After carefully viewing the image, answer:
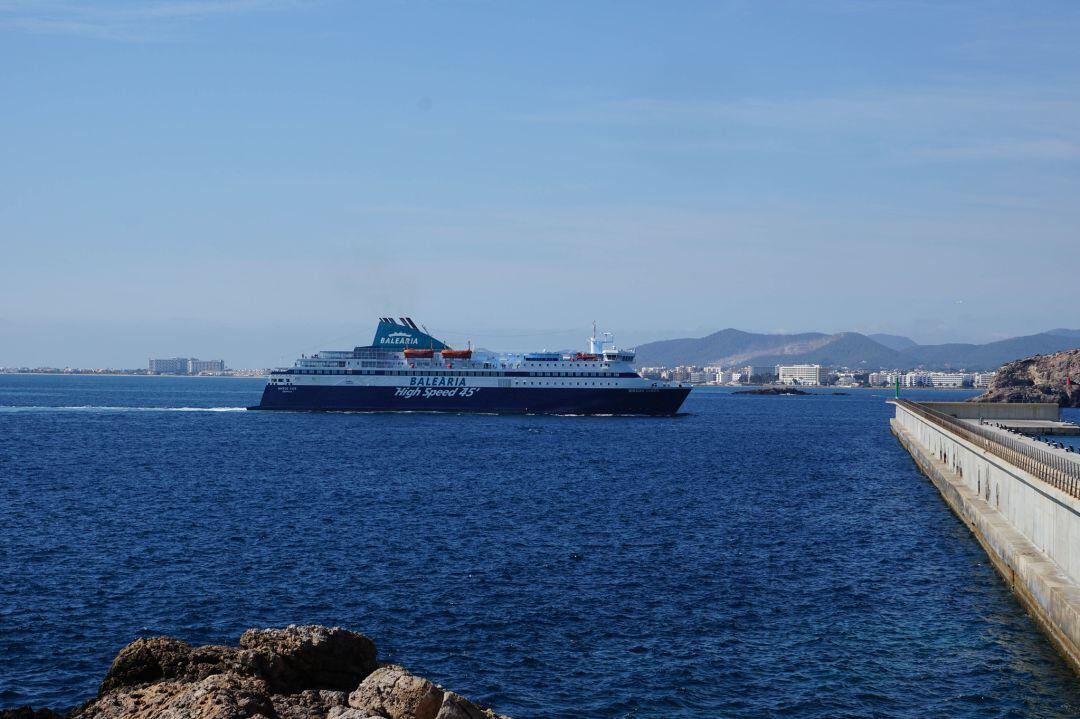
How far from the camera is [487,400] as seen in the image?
91062mm

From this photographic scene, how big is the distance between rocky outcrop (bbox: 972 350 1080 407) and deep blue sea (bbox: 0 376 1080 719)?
88365 mm

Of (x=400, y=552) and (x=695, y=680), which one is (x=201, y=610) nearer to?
(x=400, y=552)

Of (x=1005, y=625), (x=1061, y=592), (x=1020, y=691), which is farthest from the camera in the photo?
(x=1005, y=625)

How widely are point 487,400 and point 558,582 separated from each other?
2726 inches

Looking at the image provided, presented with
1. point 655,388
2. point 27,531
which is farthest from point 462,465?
point 655,388

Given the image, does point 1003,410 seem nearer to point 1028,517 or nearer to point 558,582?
point 1028,517

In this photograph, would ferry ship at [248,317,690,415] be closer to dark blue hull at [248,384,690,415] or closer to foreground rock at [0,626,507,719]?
dark blue hull at [248,384,690,415]

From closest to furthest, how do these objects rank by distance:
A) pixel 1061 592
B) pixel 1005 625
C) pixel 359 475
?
pixel 1061 592, pixel 1005 625, pixel 359 475

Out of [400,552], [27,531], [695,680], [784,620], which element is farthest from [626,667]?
[27,531]

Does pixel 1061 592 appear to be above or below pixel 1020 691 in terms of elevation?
above

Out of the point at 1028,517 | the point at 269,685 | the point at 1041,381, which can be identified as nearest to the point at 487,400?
the point at 1028,517

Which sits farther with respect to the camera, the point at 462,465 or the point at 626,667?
the point at 462,465

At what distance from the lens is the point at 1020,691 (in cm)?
1503

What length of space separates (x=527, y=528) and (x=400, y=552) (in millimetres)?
4922
